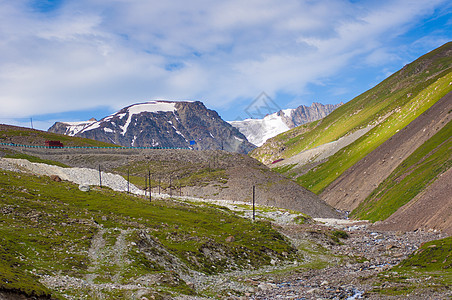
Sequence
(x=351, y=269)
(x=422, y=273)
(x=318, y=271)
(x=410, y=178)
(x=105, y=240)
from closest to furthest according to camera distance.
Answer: (x=422, y=273) → (x=105, y=240) → (x=351, y=269) → (x=318, y=271) → (x=410, y=178)

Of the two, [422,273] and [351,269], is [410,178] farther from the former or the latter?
[422,273]

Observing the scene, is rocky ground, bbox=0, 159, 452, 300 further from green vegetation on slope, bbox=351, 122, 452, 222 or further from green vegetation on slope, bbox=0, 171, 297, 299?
green vegetation on slope, bbox=351, 122, 452, 222

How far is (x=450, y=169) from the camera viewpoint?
102 meters

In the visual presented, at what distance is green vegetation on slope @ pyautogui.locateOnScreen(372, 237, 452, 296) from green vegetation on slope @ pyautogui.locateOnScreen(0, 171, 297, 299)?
24274 millimetres

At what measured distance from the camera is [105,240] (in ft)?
185

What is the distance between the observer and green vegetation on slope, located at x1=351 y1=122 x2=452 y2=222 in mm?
111625

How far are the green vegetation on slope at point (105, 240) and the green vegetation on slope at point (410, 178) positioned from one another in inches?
1875

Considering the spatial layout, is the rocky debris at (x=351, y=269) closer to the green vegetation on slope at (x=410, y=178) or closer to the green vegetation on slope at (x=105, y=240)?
the green vegetation on slope at (x=105, y=240)

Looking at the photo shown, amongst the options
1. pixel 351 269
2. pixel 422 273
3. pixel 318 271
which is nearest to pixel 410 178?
pixel 351 269

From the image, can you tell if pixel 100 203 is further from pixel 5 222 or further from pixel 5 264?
pixel 5 264

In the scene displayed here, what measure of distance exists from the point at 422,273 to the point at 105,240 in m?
45.8

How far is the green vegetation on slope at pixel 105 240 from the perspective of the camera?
135 ft

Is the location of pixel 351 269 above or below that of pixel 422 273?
below

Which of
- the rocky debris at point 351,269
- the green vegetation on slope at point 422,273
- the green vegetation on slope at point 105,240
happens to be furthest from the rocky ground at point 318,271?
the green vegetation on slope at point 105,240
